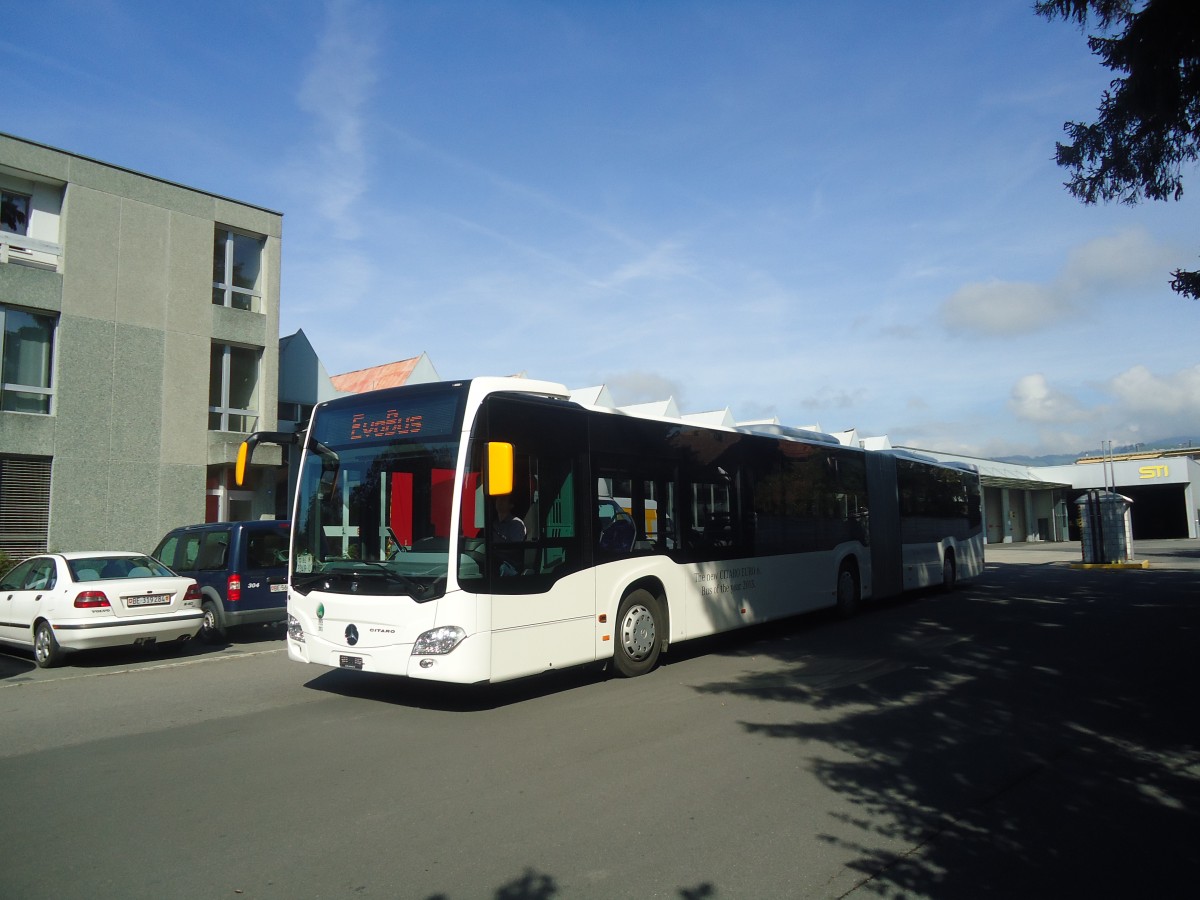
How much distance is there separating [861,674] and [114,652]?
10.9m

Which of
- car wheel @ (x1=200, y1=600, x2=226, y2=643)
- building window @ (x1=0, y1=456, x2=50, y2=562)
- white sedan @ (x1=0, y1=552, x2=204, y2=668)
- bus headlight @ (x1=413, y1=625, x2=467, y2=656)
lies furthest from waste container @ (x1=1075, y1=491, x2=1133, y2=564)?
building window @ (x1=0, y1=456, x2=50, y2=562)

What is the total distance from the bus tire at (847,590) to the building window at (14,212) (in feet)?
63.1

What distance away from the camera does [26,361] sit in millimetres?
18484

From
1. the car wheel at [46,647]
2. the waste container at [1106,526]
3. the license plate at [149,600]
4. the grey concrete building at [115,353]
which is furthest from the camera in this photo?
the waste container at [1106,526]

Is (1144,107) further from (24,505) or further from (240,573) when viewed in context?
(24,505)

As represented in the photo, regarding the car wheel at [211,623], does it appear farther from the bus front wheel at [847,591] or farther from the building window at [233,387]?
the bus front wheel at [847,591]

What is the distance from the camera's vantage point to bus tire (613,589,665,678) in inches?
360

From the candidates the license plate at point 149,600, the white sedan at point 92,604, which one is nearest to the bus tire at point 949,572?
the white sedan at point 92,604

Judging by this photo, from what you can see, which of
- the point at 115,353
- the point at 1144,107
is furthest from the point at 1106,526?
the point at 115,353

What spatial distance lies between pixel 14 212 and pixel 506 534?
17720mm

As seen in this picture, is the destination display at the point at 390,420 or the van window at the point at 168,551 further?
the van window at the point at 168,551

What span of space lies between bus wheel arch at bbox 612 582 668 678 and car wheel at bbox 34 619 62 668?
7.45 m

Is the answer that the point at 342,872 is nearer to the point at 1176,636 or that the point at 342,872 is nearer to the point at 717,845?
the point at 717,845

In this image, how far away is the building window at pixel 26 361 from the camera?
18078 millimetres
